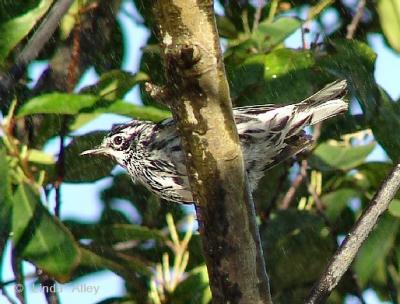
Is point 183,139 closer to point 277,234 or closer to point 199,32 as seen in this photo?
point 199,32

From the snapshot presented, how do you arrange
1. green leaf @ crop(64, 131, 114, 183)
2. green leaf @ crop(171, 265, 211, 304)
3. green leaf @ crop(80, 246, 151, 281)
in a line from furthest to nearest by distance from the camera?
green leaf @ crop(64, 131, 114, 183)
green leaf @ crop(80, 246, 151, 281)
green leaf @ crop(171, 265, 211, 304)

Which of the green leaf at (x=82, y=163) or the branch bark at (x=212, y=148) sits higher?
the branch bark at (x=212, y=148)

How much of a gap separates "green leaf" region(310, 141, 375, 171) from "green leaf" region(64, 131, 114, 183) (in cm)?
106

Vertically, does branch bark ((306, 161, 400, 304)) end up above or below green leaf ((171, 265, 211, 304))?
above

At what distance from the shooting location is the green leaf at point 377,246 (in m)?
4.98

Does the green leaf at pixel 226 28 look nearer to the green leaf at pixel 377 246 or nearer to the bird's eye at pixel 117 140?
the bird's eye at pixel 117 140

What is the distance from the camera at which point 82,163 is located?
512 centimetres

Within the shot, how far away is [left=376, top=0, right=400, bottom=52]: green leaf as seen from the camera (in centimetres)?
490

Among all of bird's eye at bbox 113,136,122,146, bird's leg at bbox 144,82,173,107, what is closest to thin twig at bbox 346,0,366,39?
bird's eye at bbox 113,136,122,146

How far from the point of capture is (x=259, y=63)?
499 centimetres

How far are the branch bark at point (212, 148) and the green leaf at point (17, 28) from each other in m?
1.89

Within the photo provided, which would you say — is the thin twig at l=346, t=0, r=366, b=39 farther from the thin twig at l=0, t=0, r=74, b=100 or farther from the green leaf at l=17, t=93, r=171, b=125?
the thin twig at l=0, t=0, r=74, b=100

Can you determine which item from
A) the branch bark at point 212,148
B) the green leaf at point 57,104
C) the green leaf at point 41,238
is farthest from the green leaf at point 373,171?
the branch bark at point 212,148

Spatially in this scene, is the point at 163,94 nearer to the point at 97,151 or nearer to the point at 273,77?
the point at 273,77
